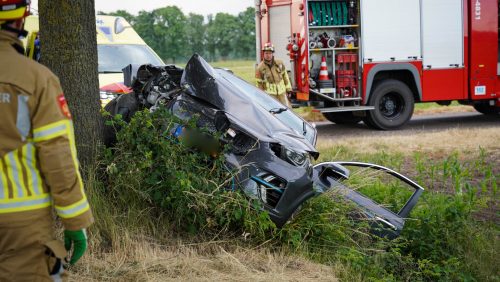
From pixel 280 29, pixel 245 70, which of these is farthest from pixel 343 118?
pixel 245 70

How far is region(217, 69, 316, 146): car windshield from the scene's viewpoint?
5.52m

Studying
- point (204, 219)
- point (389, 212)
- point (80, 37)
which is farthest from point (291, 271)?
point (80, 37)

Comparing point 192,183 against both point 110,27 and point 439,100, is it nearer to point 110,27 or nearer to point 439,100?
point 110,27

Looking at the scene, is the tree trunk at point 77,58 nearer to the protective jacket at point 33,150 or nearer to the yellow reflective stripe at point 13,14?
the yellow reflective stripe at point 13,14

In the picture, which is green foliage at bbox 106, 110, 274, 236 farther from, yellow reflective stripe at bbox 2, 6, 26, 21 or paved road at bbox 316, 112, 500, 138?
paved road at bbox 316, 112, 500, 138

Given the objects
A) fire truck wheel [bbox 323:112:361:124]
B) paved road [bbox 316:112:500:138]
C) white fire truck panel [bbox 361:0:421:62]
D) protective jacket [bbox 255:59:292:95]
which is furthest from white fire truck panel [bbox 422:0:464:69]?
protective jacket [bbox 255:59:292:95]

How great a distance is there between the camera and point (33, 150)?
2611 millimetres

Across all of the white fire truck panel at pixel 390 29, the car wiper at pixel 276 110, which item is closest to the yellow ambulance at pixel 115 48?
the car wiper at pixel 276 110

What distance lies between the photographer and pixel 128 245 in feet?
14.1

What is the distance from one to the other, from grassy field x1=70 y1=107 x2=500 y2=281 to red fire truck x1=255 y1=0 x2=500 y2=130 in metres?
6.48

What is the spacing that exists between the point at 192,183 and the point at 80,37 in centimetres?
134

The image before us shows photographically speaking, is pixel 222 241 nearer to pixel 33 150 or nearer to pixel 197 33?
pixel 33 150

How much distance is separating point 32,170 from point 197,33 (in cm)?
6126

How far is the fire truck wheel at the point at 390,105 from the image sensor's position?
40.9 ft
